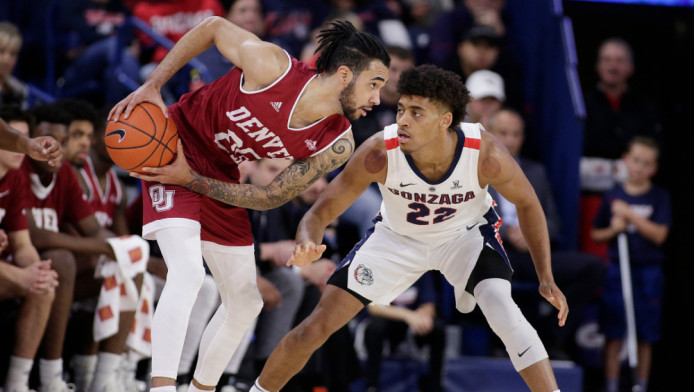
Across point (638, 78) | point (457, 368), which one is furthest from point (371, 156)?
point (638, 78)

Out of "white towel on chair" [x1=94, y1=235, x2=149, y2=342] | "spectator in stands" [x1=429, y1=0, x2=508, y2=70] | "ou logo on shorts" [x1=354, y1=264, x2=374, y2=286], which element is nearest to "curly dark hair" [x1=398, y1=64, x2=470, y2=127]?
"ou logo on shorts" [x1=354, y1=264, x2=374, y2=286]

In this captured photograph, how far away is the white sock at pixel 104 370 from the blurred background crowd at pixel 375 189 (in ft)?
0.04

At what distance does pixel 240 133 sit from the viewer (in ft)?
13.6

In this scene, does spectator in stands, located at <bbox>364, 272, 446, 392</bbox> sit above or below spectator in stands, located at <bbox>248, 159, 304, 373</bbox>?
below

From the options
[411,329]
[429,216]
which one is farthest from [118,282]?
[411,329]

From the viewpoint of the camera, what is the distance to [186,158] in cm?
420

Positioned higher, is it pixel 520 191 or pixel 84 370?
pixel 520 191

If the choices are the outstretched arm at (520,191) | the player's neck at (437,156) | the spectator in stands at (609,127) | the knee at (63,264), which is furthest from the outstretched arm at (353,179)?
the spectator in stands at (609,127)

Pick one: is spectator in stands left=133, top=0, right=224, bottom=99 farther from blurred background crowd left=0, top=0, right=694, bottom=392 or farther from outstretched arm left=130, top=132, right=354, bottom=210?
outstretched arm left=130, top=132, right=354, bottom=210

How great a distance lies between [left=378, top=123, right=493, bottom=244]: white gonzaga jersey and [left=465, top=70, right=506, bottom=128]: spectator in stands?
2947 millimetres

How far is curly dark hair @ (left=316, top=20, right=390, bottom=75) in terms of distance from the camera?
4.17 meters

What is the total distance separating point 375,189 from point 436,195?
8.39ft

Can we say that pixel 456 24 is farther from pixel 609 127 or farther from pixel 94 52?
pixel 94 52

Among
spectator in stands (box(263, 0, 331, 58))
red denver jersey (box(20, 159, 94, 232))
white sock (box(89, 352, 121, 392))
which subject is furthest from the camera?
spectator in stands (box(263, 0, 331, 58))
